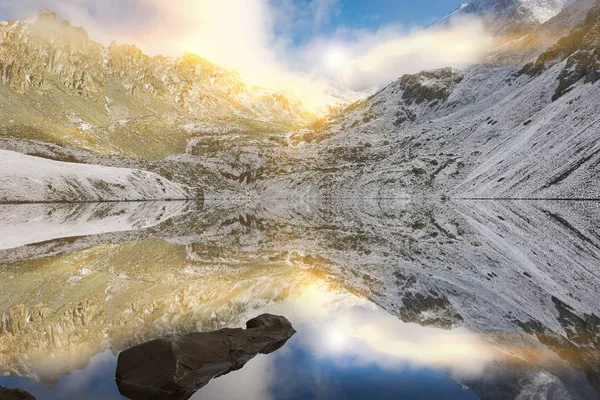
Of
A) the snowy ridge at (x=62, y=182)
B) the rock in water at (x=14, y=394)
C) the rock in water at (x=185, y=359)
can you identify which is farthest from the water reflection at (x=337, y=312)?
the snowy ridge at (x=62, y=182)

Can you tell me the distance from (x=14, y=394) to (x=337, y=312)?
12.1 m

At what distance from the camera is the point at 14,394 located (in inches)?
414

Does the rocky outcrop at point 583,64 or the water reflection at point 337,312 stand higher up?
the rocky outcrop at point 583,64

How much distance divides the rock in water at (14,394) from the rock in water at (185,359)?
216cm

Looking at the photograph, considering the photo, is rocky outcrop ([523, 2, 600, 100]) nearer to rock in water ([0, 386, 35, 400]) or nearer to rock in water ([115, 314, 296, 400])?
rock in water ([115, 314, 296, 400])

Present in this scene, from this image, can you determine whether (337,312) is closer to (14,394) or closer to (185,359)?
(185,359)

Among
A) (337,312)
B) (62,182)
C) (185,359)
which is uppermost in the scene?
(185,359)

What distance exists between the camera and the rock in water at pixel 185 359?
1116cm

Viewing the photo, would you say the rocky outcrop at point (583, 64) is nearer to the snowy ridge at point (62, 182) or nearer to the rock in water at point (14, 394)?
the snowy ridge at point (62, 182)

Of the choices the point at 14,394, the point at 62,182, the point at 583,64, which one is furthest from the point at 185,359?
the point at 583,64

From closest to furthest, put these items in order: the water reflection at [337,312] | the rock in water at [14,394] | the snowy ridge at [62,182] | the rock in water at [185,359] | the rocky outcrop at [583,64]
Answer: the rock in water at [14,394] < the rock in water at [185,359] < the water reflection at [337,312] < the snowy ridge at [62,182] < the rocky outcrop at [583,64]

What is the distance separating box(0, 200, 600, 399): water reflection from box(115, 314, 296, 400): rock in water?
569mm

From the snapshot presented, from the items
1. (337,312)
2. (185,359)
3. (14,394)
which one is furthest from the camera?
(337,312)

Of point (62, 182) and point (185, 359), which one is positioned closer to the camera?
point (185, 359)
